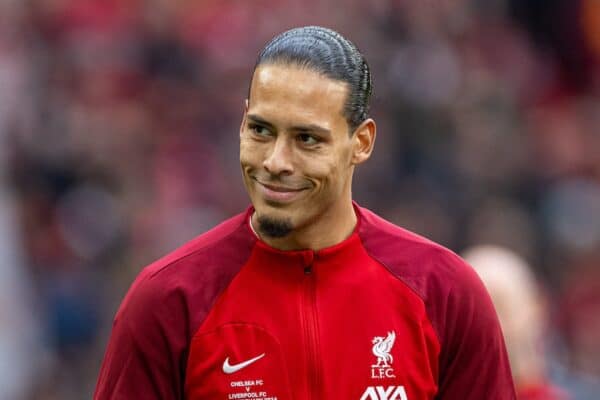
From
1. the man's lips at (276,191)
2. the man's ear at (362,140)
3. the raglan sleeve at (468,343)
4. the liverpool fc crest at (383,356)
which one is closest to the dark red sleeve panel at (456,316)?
the raglan sleeve at (468,343)

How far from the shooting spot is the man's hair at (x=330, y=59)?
380 centimetres

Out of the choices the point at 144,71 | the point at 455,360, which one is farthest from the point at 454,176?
the point at 455,360

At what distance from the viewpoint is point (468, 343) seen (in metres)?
3.98

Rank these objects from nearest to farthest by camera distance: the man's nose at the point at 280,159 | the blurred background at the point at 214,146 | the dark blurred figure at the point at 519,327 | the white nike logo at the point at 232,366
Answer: the man's nose at the point at 280,159 → the white nike logo at the point at 232,366 → the dark blurred figure at the point at 519,327 → the blurred background at the point at 214,146

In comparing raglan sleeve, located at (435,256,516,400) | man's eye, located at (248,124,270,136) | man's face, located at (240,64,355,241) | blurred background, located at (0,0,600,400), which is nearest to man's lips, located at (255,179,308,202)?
man's face, located at (240,64,355,241)

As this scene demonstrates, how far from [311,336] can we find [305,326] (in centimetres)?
3

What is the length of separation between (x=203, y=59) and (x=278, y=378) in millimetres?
7623

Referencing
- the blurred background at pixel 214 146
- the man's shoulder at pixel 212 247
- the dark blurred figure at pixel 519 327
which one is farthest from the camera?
the blurred background at pixel 214 146

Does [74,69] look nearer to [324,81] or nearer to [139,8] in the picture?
[139,8]

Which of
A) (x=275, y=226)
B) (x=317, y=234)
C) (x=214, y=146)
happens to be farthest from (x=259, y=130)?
(x=214, y=146)

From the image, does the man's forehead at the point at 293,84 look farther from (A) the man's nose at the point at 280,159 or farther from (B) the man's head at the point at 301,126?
(A) the man's nose at the point at 280,159

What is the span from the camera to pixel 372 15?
446 inches

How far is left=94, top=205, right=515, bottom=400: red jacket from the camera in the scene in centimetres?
385

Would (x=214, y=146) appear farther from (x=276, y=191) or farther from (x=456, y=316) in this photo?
(x=276, y=191)
